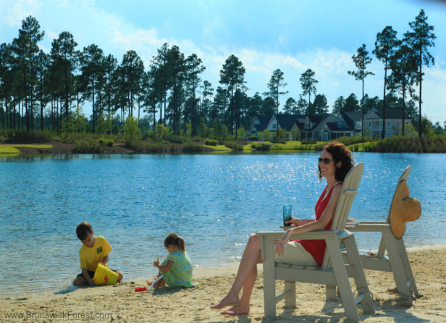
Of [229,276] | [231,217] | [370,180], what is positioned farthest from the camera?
[370,180]

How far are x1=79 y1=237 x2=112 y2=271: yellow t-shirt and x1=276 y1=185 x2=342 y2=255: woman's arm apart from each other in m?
3.70

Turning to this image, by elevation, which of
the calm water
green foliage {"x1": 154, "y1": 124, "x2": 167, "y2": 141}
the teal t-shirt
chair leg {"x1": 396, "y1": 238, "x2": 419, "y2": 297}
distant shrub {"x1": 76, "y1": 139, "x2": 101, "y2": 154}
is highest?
green foliage {"x1": 154, "y1": 124, "x2": 167, "y2": 141}

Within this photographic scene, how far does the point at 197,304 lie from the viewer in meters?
5.57

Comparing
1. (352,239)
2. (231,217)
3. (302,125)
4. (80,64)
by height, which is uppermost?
(80,64)

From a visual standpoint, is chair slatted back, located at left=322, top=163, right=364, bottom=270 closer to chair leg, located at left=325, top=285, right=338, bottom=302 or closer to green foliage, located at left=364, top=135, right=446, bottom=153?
chair leg, located at left=325, top=285, right=338, bottom=302

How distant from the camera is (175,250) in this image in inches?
258

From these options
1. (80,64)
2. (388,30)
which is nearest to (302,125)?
(388,30)

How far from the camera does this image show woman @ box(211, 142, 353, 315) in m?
4.51

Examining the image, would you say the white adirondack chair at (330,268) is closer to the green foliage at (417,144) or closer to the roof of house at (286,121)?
the green foliage at (417,144)

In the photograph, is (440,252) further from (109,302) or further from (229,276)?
(109,302)

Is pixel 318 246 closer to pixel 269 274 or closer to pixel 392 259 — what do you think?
pixel 269 274

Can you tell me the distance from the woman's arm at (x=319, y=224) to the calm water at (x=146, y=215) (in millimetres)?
4005

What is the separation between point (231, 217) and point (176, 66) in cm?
7753

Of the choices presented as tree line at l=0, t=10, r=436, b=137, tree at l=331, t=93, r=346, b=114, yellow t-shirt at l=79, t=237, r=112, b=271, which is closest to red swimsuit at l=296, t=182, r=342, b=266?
yellow t-shirt at l=79, t=237, r=112, b=271
